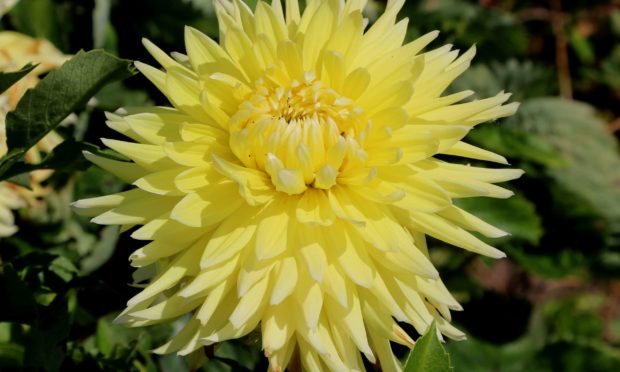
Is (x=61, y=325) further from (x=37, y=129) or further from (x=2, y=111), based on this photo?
(x=2, y=111)

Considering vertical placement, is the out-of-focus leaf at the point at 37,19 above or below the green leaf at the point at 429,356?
above

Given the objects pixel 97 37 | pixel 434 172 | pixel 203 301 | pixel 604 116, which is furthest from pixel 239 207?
pixel 604 116

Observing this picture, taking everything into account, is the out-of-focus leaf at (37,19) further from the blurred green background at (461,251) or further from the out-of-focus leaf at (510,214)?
the out-of-focus leaf at (510,214)

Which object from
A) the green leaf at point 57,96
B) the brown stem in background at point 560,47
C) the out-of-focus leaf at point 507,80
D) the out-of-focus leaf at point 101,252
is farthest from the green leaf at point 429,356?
the brown stem in background at point 560,47

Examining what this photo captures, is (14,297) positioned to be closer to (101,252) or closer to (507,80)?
(101,252)

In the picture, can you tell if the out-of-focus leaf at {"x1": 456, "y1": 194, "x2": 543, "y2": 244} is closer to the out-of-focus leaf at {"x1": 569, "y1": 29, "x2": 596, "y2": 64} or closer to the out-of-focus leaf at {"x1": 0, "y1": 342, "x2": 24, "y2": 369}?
the out-of-focus leaf at {"x1": 0, "y1": 342, "x2": 24, "y2": 369}

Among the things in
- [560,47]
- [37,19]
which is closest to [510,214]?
[37,19]
